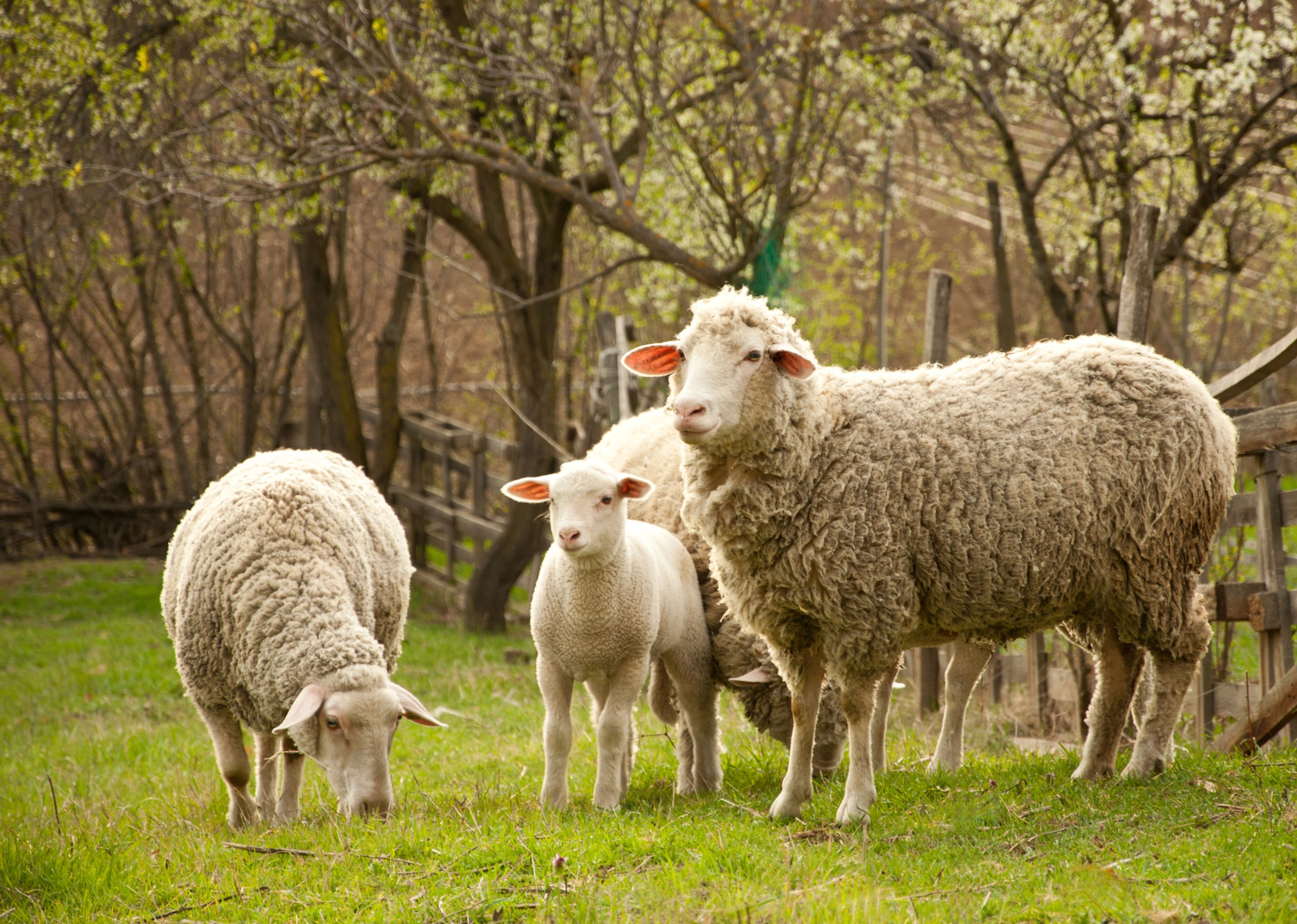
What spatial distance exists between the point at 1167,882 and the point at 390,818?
8.59 feet

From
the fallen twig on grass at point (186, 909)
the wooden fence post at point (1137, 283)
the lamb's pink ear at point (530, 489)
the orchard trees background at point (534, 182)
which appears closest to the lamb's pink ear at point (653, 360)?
the lamb's pink ear at point (530, 489)

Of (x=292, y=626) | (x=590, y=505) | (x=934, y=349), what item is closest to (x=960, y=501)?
(x=590, y=505)

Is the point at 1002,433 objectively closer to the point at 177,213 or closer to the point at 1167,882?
the point at 1167,882

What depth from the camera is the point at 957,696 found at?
4879mm

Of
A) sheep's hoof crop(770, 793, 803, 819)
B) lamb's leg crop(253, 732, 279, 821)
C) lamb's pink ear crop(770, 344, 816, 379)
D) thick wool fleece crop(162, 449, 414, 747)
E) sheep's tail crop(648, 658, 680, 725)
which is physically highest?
lamb's pink ear crop(770, 344, 816, 379)

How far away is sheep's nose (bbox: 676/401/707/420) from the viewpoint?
3775 mm

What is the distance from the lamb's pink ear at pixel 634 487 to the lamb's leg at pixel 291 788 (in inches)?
70.1

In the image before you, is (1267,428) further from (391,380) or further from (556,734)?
(391,380)

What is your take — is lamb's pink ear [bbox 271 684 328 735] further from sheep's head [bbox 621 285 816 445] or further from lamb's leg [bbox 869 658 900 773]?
lamb's leg [bbox 869 658 900 773]

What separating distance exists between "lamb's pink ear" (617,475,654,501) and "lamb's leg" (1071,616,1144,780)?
1.80 m

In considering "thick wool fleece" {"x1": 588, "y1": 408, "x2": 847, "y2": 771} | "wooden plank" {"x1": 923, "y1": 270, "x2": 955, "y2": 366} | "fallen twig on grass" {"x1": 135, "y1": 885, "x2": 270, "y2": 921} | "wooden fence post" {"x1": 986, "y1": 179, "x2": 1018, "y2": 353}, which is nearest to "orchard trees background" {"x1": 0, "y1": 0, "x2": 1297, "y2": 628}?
"wooden fence post" {"x1": 986, "y1": 179, "x2": 1018, "y2": 353}

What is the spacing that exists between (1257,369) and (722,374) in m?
2.70

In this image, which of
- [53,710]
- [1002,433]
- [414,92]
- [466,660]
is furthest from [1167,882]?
[53,710]

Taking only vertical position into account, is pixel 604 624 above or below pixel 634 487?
below
